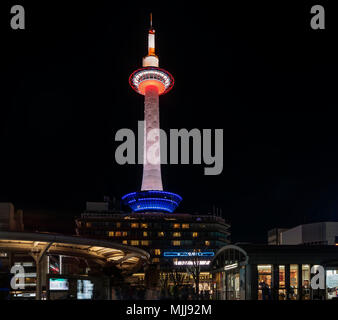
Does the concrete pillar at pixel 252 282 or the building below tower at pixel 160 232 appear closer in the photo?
the concrete pillar at pixel 252 282

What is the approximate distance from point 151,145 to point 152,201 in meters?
17.5

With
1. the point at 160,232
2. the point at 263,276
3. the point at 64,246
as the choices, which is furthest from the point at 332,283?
the point at 160,232

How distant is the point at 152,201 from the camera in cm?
12794

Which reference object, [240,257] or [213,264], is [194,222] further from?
[240,257]

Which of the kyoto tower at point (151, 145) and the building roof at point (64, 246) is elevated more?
the kyoto tower at point (151, 145)

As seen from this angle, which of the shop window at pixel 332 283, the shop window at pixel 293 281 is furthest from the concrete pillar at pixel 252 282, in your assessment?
the shop window at pixel 332 283

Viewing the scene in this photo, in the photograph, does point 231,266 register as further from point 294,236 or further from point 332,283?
point 294,236

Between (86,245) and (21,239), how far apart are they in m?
4.94

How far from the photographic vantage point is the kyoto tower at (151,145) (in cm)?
12900

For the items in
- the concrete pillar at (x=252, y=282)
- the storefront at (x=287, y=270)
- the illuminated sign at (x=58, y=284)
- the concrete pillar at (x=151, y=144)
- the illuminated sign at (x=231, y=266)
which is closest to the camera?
the illuminated sign at (x=58, y=284)

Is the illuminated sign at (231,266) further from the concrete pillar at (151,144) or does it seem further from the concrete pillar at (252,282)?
the concrete pillar at (151,144)
